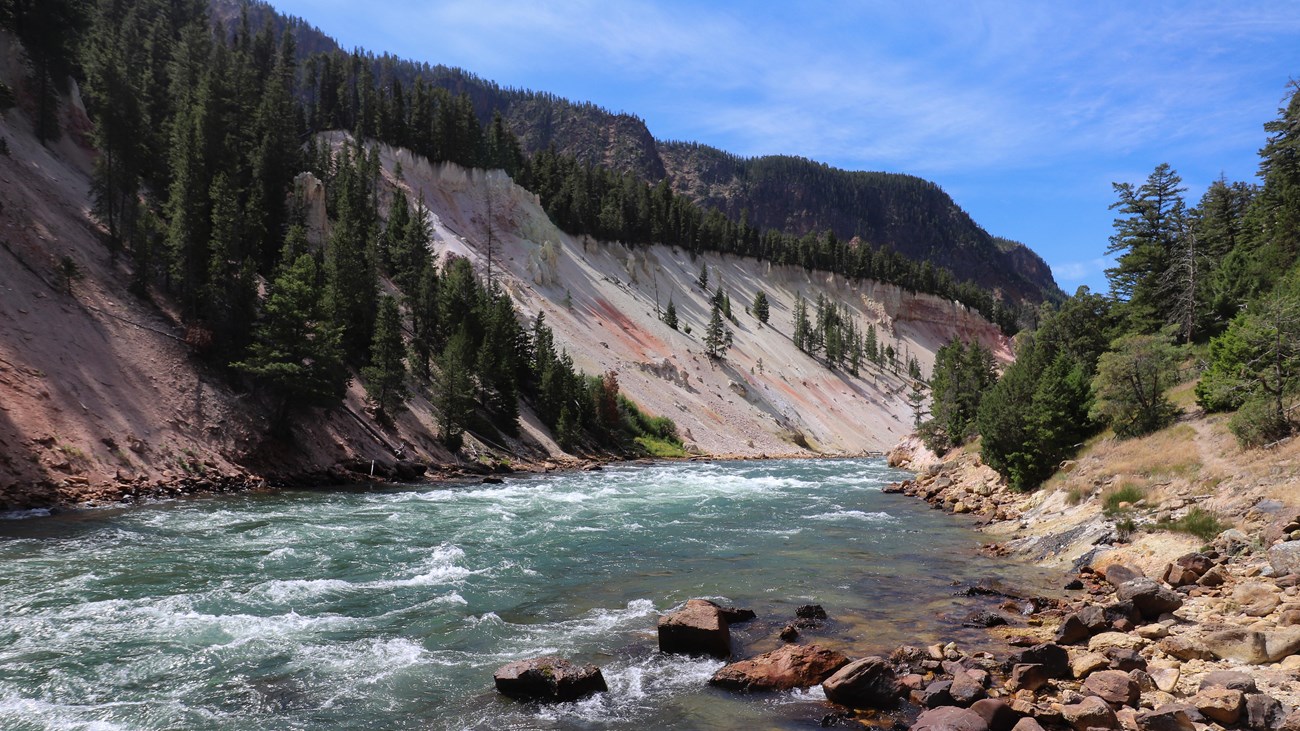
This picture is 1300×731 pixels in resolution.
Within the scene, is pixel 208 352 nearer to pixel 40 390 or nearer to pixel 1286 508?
pixel 40 390

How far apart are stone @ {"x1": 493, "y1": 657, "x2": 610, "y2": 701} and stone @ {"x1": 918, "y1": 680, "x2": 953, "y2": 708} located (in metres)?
5.01

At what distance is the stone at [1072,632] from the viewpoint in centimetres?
1270

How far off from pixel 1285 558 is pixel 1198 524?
3.74 m

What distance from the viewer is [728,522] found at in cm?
2947

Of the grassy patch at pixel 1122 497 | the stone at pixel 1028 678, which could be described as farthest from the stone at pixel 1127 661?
the grassy patch at pixel 1122 497

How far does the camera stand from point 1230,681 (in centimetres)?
958

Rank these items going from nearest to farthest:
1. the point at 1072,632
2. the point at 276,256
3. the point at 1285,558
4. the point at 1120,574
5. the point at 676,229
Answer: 1. the point at 1072,632
2. the point at 1285,558
3. the point at 1120,574
4. the point at 276,256
5. the point at 676,229

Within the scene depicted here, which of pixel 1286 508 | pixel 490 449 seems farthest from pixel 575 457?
pixel 1286 508

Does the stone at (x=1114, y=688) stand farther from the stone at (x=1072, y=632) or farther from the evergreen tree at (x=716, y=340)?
the evergreen tree at (x=716, y=340)

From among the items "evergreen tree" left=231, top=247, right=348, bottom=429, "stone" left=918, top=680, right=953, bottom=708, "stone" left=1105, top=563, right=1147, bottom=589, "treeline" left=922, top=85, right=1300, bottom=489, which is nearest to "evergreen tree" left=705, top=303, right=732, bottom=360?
"treeline" left=922, top=85, right=1300, bottom=489

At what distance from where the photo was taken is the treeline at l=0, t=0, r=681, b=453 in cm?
3981

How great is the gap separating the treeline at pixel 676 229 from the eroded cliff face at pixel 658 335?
145 inches

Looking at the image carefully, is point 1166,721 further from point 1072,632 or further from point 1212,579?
point 1212,579

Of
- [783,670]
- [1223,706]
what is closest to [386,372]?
[783,670]
